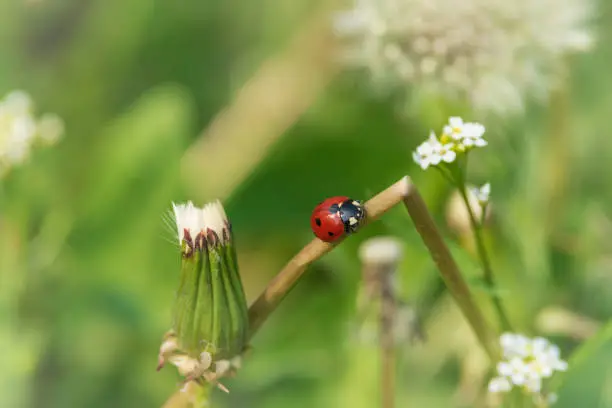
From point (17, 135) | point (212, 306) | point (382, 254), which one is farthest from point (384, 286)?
point (17, 135)

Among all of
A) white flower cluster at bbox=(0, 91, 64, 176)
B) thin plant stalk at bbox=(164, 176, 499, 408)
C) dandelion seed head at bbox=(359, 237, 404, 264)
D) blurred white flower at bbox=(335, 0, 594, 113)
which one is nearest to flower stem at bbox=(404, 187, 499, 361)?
thin plant stalk at bbox=(164, 176, 499, 408)

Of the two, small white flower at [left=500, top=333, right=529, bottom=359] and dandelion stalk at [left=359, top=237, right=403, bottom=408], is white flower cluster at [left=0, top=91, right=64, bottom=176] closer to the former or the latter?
dandelion stalk at [left=359, top=237, right=403, bottom=408]

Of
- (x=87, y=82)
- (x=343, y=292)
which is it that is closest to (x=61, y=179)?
(x=87, y=82)

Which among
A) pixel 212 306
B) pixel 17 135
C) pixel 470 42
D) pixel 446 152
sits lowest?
pixel 212 306

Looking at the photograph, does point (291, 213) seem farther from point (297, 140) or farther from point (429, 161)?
point (429, 161)

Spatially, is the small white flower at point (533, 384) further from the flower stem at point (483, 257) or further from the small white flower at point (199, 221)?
the small white flower at point (199, 221)

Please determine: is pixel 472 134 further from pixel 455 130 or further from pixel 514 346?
pixel 514 346
